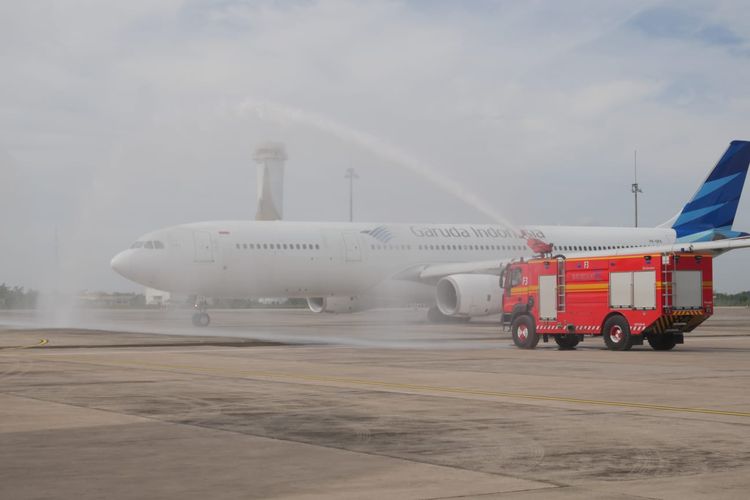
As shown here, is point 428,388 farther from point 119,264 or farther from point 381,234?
point 381,234

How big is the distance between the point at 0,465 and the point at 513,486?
4410 mm

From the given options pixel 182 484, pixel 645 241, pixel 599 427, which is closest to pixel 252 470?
pixel 182 484

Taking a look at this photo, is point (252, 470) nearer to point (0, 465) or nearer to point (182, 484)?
point (182, 484)

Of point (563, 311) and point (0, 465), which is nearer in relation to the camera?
point (0, 465)

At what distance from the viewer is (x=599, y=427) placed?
1166cm

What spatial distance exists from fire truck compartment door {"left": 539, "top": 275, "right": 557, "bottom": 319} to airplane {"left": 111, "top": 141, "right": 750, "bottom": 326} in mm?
9952

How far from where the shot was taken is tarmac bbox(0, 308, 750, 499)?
8.31 metres

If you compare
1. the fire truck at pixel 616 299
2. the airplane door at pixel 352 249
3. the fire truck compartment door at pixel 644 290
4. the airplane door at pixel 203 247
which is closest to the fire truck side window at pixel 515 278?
the fire truck at pixel 616 299

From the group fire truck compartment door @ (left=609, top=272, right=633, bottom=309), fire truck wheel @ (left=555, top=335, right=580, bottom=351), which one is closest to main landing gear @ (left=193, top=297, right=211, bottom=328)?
fire truck wheel @ (left=555, top=335, right=580, bottom=351)

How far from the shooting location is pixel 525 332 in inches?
1134

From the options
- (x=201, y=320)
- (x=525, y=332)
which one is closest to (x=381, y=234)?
(x=201, y=320)

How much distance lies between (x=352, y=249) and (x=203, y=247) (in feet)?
22.7

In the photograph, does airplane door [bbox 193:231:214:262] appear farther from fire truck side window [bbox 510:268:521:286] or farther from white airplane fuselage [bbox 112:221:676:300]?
fire truck side window [bbox 510:268:521:286]

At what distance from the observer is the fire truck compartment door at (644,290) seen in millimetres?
26016
